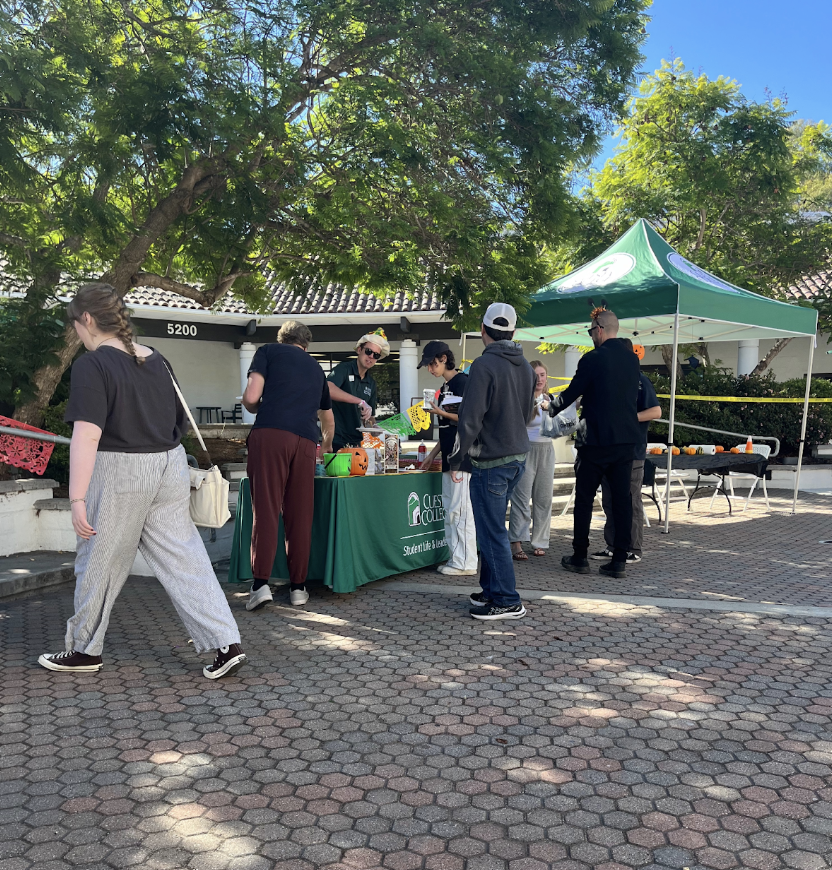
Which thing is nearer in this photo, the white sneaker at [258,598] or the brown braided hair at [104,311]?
the brown braided hair at [104,311]

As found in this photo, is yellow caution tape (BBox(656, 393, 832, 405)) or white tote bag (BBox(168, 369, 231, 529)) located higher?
yellow caution tape (BBox(656, 393, 832, 405))

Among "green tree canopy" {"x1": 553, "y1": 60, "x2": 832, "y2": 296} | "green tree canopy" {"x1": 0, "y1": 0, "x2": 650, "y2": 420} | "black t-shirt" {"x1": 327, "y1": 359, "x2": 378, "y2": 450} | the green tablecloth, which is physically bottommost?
the green tablecloth

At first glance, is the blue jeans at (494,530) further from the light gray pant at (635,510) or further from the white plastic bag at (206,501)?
the light gray pant at (635,510)

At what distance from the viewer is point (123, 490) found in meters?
3.72

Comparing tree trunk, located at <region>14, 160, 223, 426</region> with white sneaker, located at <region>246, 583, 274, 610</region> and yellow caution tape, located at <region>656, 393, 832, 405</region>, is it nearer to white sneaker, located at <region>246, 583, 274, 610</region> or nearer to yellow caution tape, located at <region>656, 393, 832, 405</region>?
white sneaker, located at <region>246, 583, 274, 610</region>

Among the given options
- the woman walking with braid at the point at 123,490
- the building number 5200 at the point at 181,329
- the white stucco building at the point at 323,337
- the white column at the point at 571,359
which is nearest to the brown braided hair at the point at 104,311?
the woman walking with braid at the point at 123,490

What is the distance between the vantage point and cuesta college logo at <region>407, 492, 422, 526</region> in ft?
20.6

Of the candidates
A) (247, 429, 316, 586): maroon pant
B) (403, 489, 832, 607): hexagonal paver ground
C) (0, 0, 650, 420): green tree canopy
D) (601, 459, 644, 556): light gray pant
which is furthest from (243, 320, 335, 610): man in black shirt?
(601, 459, 644, 556): light gray pant

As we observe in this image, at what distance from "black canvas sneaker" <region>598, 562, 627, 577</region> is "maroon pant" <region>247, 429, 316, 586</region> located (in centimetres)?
248

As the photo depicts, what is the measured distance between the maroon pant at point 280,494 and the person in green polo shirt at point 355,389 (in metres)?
1.04

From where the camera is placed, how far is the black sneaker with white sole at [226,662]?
12.7 ft

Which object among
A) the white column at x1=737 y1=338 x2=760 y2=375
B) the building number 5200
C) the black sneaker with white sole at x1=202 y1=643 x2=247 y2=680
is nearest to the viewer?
the black sneaker with white sole at x1=202 y1=643 x2=247 y2=680

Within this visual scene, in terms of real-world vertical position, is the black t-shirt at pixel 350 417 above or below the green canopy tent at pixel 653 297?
below

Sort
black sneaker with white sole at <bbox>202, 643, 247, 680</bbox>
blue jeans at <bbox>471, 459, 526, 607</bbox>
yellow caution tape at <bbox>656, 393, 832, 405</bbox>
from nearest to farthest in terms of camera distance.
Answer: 1. black sneaker with white sole at <bbox>202, 643, 247, 680</bbox>
2. blue jeans at <bbox>471, 459, 526, 607</bbox>
3. yellow caution tape at <bbox>656, 393, 832, 405</bbox>
